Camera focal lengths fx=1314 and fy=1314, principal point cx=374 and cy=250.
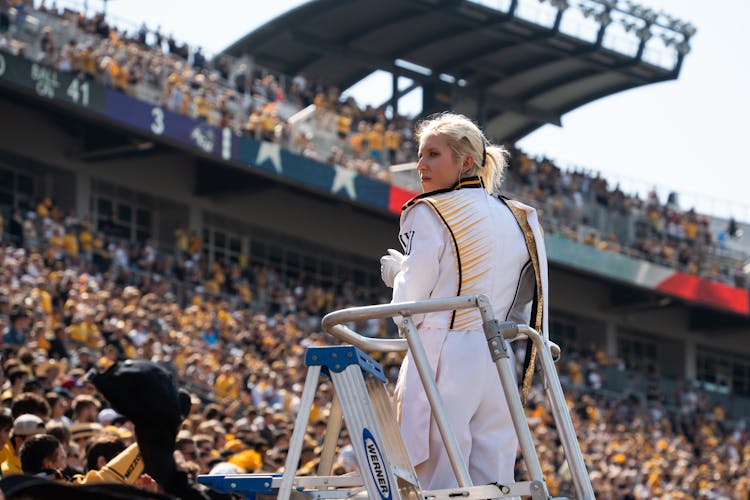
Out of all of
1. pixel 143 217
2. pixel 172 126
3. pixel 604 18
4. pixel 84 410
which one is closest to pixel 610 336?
pixel 604 18

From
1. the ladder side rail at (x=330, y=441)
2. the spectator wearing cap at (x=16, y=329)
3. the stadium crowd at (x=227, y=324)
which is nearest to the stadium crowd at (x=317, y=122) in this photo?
the stadium crowd at (x=227, y=324)

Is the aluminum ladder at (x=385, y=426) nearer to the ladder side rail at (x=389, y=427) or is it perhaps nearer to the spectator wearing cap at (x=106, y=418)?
the ladder side rail at (x=389, y=427)

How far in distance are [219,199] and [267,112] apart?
2803 millimetres

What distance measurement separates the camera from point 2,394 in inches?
396

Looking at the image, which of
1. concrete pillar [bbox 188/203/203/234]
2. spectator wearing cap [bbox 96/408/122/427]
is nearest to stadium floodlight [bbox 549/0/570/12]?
concrete pillar [bbox 188/203/203/234]

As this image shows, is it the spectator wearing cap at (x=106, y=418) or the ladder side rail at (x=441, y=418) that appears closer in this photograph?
the ladder side rail at (x=441, y=418)

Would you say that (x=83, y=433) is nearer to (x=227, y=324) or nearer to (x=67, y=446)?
(x=67, y=446)

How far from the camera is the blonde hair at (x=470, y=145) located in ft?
16.3

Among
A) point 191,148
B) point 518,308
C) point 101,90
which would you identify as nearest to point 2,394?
point 518,308

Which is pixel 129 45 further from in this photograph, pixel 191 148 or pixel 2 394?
pixel 2 394

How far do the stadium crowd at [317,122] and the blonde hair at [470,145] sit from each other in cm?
2001

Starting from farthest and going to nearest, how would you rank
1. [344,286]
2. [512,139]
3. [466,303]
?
[512,139], [344,286], [466,303]

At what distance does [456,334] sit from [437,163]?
0.68 meters

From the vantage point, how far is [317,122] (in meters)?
32.1
